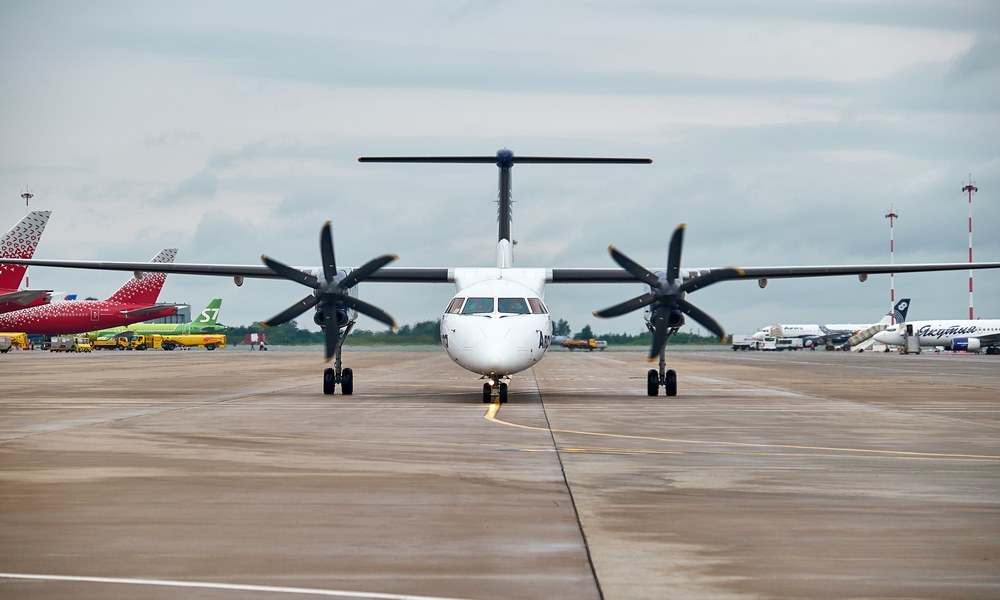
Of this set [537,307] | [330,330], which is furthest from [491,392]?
[330,330]

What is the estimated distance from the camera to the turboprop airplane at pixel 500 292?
23.8 meters

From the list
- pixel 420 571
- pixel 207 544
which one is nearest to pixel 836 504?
pixel 420 571

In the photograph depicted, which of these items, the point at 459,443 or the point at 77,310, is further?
the point at 77,310

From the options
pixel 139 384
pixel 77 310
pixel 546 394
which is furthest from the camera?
pixel 77 310

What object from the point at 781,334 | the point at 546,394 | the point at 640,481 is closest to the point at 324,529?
the point at 640,481

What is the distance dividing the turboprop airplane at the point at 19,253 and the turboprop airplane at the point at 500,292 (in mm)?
40307

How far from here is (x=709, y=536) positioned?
316 inches

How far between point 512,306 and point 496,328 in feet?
3.76

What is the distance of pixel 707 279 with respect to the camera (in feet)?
92.0

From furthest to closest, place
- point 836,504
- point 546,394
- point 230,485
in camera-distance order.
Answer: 1. point 546,394
2. point 230,485
3. point 836,504

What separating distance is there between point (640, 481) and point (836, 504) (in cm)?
224

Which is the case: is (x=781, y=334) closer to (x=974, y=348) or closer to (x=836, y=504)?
(x=974, y=348)

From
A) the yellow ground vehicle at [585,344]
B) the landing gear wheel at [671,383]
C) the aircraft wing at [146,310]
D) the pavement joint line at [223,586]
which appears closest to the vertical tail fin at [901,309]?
the yellow ground vehicle at [585,344]

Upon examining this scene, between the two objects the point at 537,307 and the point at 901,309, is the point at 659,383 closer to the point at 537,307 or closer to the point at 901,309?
the point at 537,307
